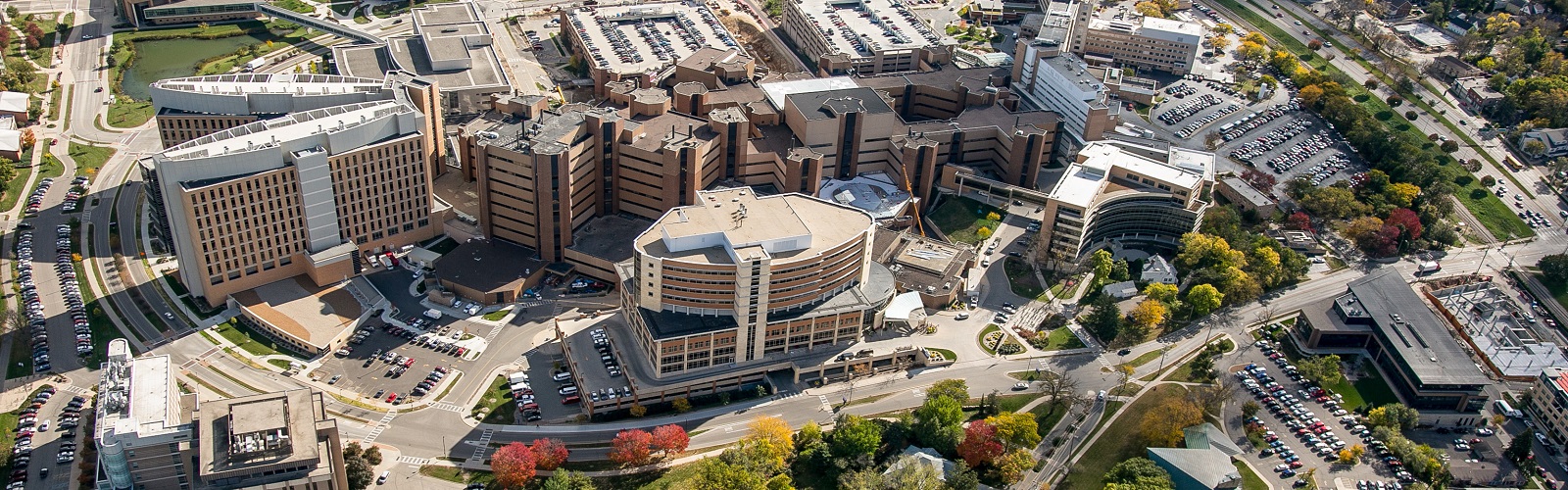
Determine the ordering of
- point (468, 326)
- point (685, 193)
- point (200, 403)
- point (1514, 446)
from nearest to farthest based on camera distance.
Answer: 1. point (200, 403)
2. point (1514, 446)
3. point (468, 326)
4. point (685, 193)

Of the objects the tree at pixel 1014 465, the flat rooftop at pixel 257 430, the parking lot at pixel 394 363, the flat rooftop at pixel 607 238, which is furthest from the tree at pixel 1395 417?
the flat rooftop at pixel 257 430

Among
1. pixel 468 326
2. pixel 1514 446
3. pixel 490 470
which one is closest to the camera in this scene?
pixel 490 470

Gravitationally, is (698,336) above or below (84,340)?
above

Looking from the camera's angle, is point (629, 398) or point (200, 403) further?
point (629, 398)

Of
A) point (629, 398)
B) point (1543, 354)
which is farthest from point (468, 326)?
point (1543, 354)

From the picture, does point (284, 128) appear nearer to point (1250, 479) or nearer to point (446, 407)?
point (446, 407)

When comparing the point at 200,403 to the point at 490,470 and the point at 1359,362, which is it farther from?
the point at 1359,362

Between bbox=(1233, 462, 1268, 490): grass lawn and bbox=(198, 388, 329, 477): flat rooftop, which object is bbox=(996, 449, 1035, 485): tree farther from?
bbox=(198, 388, 329, 477): flat rooftop
